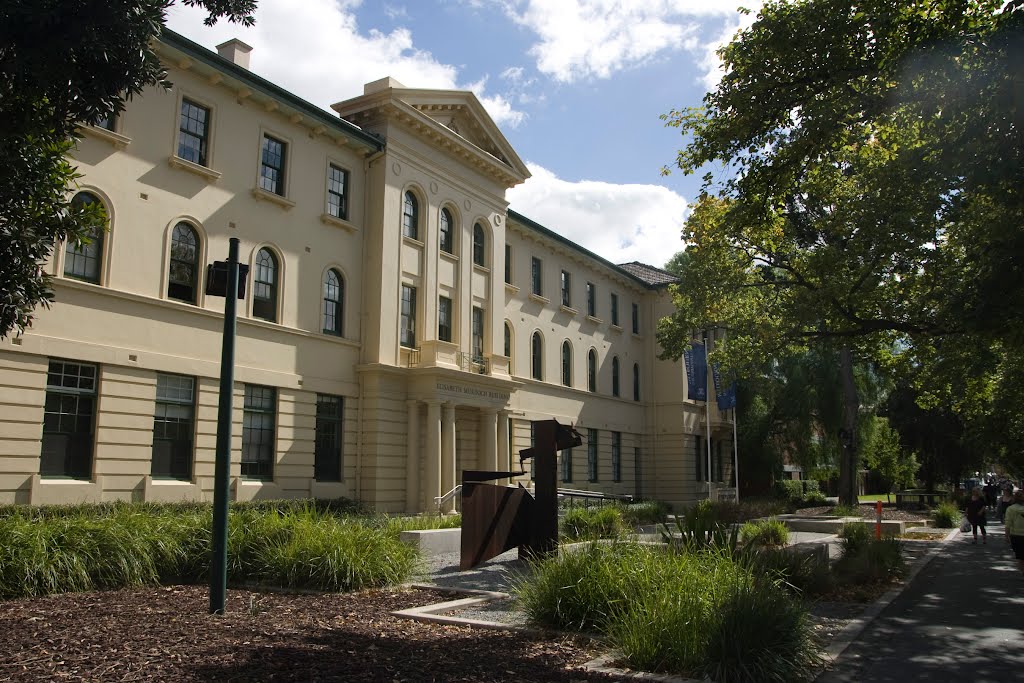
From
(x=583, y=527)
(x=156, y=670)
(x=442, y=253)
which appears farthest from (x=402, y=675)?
A: (x=442, y=253)

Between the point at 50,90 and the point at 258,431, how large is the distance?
1564 centimetres

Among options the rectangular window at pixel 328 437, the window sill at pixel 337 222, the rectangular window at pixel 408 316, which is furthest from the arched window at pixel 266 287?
the rectangular window at pixel 408 316

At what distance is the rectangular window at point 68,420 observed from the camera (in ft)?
58.4

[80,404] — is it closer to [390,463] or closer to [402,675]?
[390,463]

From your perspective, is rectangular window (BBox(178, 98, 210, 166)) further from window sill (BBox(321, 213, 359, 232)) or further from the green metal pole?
the green metal pole

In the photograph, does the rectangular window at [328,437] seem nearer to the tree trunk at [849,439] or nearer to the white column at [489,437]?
the white column at [489,437]

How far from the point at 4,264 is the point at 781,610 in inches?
338

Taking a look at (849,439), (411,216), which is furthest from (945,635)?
(849,439)

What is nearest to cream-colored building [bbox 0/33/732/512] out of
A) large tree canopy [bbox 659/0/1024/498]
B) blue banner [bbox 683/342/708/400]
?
blue banner [bbox 683/342/708/400]

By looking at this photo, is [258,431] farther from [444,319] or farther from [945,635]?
[945,635]

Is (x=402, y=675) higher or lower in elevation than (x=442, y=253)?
lower

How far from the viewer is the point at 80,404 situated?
728 inches

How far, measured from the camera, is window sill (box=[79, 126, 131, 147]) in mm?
18688

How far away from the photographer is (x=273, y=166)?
2397 cm
